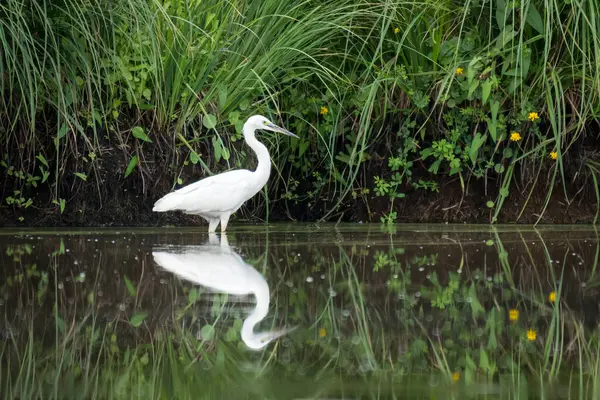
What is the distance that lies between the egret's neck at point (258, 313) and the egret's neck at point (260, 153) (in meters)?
3.28

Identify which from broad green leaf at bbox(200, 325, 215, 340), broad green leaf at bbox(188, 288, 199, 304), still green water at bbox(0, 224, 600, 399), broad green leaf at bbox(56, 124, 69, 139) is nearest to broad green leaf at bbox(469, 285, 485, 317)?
still green water at bbox(0, 224, 600, 399)

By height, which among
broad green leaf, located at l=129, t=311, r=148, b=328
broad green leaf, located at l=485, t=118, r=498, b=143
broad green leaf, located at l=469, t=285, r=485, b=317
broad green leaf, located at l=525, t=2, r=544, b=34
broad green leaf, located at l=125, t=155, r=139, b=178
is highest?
broad green leaf, located at l=525, t=2, r=544, b=34

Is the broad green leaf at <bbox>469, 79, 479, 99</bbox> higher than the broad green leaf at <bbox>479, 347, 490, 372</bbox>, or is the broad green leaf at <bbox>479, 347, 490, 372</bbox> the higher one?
the broad green leaf at <bbox>469, 79, 479, 99</bbox>

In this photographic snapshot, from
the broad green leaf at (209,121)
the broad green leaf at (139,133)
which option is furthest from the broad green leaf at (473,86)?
the broad green leaf at (139,133)

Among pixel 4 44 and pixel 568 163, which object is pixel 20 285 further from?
pixel 568 163

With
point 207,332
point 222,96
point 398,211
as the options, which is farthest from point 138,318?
point 398,211

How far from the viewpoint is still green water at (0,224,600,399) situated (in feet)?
8.37

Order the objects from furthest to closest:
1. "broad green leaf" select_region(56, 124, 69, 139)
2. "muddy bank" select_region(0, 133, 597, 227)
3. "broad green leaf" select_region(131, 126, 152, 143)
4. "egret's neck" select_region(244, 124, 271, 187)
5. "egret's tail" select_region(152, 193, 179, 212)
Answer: "muddy bank" select_region(0, 133, 597, 227)
"broad green leaf" select_region(131, 126, 152, 143)
"egret's neck" select_region(244, 124, 271, 187)
"broad green leaf" select_region(56, 124, 69, 139)
"egret's tail" select_region(152, 193, 179, 212)

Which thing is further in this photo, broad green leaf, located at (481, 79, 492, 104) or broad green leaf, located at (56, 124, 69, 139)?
broad green leaf, located at (481, 79, 492, 104)

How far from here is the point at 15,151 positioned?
25.0 ft

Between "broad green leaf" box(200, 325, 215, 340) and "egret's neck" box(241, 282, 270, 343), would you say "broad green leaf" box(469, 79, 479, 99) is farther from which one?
"broad green leaf" box(200, 325, 215, 340)

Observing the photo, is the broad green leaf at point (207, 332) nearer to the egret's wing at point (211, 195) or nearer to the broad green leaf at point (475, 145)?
the egret's wing at point (211, 195)

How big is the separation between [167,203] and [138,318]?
375 centimetres

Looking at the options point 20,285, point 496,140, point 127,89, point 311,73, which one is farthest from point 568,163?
point 20,285
